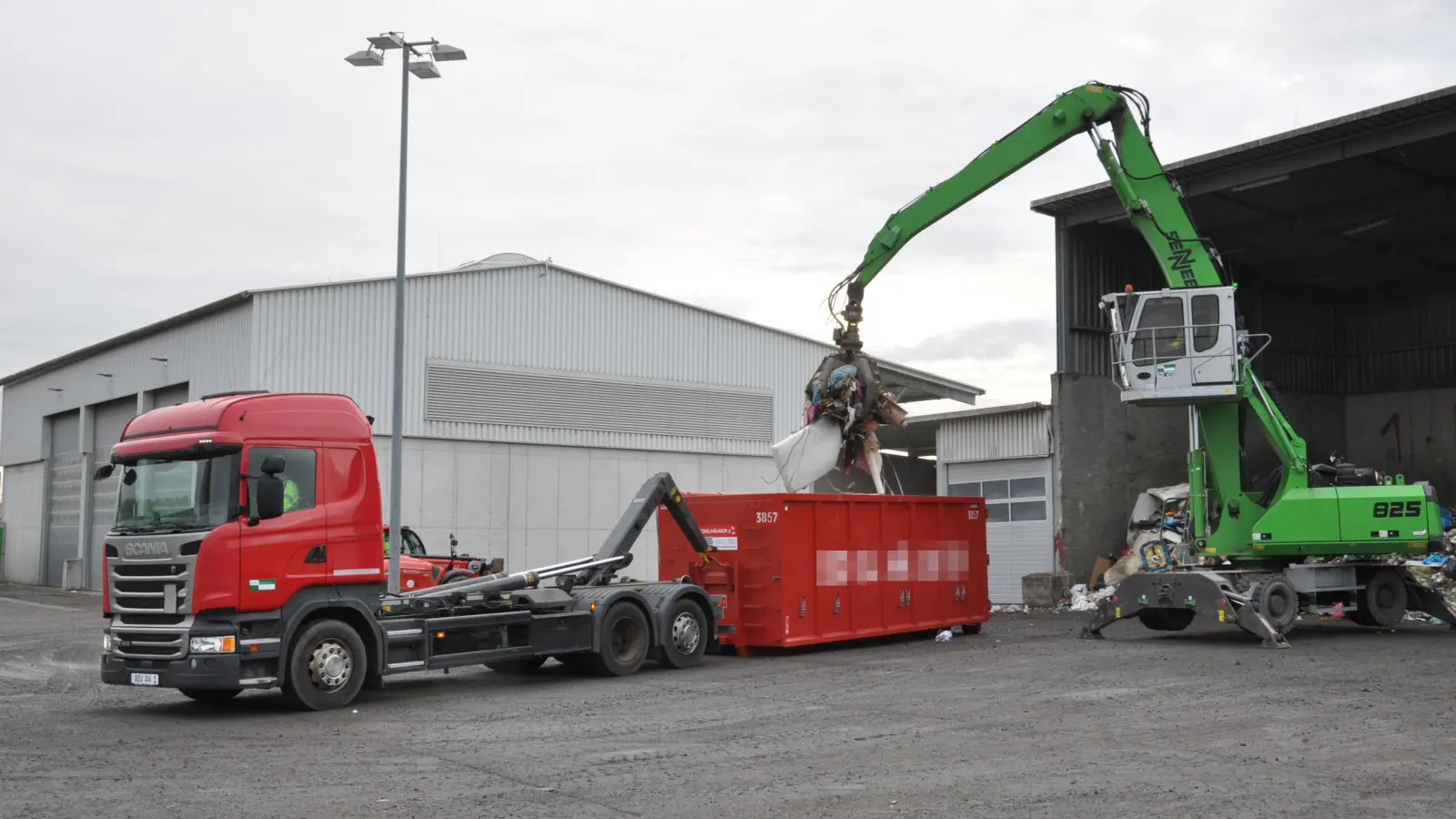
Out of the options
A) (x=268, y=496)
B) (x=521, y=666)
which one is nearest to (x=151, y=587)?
(x=268, y=496)

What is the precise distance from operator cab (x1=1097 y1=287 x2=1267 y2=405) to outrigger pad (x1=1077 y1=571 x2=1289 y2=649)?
2.63m

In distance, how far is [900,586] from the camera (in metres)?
20.6

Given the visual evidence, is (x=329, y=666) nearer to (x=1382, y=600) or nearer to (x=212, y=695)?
(x=212, y=695)

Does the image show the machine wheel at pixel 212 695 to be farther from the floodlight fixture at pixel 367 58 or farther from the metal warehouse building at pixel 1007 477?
the metal warehouse building at pixel 1007 477

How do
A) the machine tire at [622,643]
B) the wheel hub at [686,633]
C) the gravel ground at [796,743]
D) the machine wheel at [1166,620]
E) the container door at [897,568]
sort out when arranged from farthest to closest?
the machine wheel at [1166,620], the container door at [897,568], the wheel hub at [686,633], the machine tire at [622,643], the gravel ground at [796,743]

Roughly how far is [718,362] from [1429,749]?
1163 inches

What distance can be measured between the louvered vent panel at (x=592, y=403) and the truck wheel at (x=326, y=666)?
2003 centimetres

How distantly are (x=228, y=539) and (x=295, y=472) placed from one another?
965mm

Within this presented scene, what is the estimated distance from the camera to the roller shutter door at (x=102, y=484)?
41.1 metres

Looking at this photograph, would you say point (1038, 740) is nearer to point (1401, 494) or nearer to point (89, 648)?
point (1401, 494)

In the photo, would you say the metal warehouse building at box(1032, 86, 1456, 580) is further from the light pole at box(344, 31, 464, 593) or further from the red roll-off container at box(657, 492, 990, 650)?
the light pole at box(344, 31, 464, 593)

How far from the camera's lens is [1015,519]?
3180 cm

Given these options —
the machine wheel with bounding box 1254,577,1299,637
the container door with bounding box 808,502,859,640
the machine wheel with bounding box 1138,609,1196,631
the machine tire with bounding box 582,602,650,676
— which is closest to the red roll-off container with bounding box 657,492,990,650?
the container door with bounding box 808,502,859,640

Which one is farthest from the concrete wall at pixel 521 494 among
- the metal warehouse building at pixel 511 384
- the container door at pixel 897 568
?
the container door at pixel 897 568
